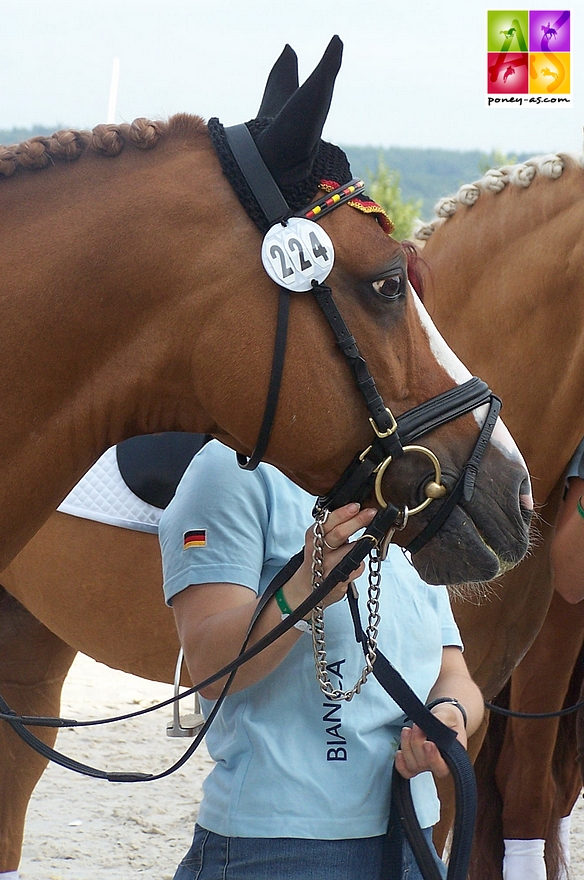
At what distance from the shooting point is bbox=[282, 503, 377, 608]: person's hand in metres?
1.31

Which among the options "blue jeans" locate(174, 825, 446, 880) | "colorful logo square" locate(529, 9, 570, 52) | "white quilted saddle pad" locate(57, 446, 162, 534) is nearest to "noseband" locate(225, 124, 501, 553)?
"blue jeans" locate(174, 825, 446, 880)

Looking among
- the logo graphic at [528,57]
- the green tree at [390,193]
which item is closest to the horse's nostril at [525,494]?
the logo graphic at [528,57]

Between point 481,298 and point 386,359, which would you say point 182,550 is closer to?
point 386,359

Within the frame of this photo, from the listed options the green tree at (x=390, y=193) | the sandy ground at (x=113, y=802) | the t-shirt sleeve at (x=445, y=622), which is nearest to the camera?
the t-shirt sleeve at (x=445, y=622)

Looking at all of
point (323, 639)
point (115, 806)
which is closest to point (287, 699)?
point (323, 639)

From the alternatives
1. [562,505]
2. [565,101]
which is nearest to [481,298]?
[562,505]

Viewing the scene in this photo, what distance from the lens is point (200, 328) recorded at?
1331mm

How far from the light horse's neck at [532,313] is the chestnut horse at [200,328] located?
0.90 metres

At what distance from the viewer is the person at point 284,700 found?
4.36 ft

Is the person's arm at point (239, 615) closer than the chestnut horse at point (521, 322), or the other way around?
the person's arm at point (239, 615)

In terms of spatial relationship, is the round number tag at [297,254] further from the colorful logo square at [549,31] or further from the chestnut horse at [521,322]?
the colorful logo square at [549,31]

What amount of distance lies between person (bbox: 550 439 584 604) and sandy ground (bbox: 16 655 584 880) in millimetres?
1767

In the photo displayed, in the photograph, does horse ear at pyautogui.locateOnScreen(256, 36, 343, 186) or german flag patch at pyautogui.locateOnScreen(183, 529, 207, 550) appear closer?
horse ear at pyautogui.locateOnScreen(256, 36, 343, 186)

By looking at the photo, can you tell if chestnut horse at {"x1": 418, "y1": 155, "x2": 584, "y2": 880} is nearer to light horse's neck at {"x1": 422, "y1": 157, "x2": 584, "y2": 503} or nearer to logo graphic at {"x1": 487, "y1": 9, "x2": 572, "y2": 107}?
light horse's neck at {"x1": 422, "y1": 157, "x2": 584, "y2": 503}
